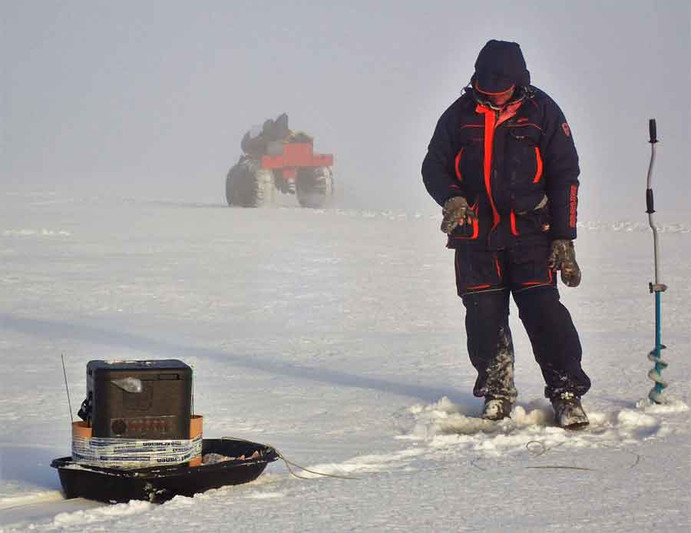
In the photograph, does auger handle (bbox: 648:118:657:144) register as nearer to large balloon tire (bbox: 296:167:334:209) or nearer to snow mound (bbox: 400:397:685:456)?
snow mound (bbox: 400:397:685:456)

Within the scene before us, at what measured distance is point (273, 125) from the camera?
26.2 metres

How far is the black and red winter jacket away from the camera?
527 centimetres

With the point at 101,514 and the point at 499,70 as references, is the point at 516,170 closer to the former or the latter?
the point at 499,70

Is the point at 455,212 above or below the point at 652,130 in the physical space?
below

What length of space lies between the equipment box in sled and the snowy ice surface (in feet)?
0.83

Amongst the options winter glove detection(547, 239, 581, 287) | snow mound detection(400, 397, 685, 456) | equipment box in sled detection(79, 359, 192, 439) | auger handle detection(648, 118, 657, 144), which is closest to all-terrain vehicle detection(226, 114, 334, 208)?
auger handle detection(648, 118, 657, 144)

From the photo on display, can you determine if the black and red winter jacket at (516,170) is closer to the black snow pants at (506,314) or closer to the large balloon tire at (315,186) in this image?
the black snow pants at (506,314)

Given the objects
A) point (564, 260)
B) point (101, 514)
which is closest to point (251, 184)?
point (564, 260)

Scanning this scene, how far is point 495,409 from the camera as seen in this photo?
5.42 metres

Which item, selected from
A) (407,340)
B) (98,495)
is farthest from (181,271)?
(98,495)

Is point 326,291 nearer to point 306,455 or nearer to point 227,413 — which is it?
point 227,413

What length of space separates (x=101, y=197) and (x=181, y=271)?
18288mm

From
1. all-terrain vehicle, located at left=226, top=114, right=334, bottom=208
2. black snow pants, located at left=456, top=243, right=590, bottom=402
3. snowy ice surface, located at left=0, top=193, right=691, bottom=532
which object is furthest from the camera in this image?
all-terrain vehicle, located at left=226, top=114, right=334, bottom=208

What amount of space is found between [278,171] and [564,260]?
828 inches
